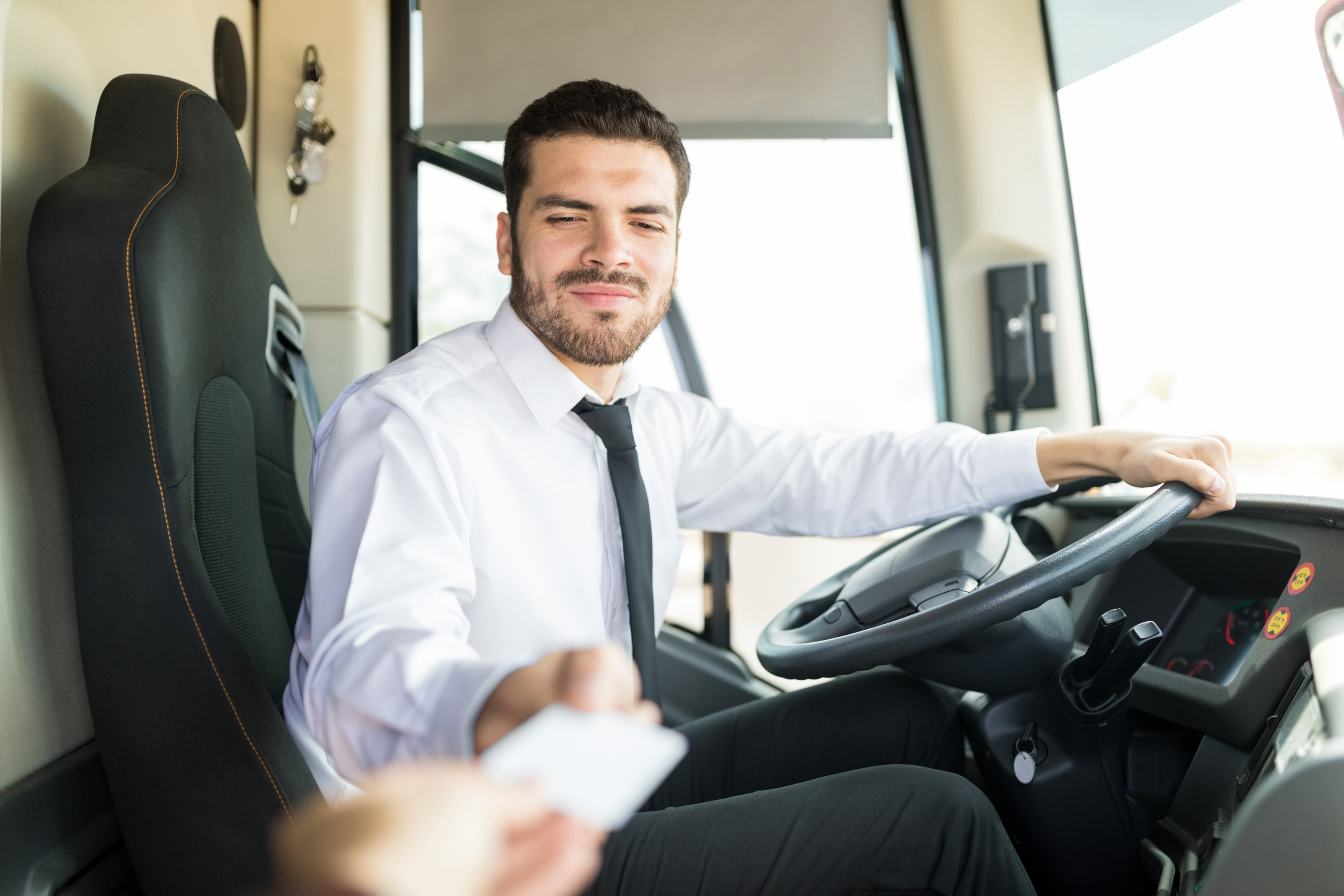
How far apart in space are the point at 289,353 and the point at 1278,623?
1.45 meters

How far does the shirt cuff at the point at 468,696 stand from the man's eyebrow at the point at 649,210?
0.84m

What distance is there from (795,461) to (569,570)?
0.49m

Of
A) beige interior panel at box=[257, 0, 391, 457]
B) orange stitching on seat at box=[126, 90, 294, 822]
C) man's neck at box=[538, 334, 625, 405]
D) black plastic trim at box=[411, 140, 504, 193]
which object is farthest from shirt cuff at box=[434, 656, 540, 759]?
black plastic trim at box=[411, 140, 504, 193]

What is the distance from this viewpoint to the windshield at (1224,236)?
1481 mm

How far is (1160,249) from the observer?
176cm

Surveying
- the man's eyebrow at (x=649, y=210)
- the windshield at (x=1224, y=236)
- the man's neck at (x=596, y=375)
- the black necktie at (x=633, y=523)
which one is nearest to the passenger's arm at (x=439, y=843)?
the black necktie at (x=633, y=523)

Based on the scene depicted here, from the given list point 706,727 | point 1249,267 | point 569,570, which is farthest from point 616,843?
point 1249,267

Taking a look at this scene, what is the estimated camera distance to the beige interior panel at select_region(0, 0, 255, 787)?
0.85m

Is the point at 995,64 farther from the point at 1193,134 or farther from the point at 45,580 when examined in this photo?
the point at 45,580

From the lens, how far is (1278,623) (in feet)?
3.12

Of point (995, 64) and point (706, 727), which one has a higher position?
point (995, 64)

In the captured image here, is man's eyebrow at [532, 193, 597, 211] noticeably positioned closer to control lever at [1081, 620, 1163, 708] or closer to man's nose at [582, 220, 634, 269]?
man's nose at [582, 220, 634, 269]

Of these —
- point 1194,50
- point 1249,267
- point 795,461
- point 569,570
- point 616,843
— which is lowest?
point 616,843

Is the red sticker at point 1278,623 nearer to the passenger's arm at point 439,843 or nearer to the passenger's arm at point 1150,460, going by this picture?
the passenger's arm at point 1150,460
